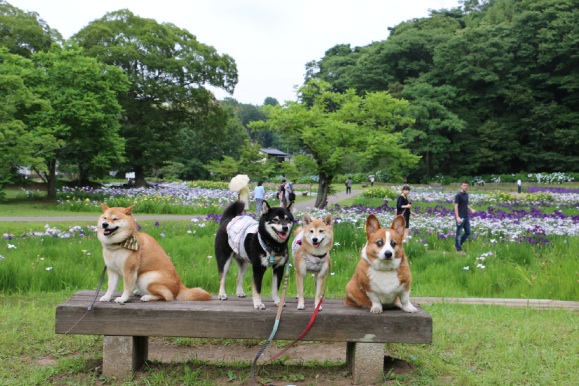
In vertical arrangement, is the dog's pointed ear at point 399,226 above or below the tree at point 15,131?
below

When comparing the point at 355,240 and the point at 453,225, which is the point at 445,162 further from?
the point at 355,240

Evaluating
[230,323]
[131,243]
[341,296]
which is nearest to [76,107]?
[341,296]

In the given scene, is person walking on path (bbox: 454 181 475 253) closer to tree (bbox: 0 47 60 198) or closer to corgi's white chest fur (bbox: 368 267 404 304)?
corgi's white chest fur (bbox: 368 267 404 304)

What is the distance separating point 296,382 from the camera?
345 centimetres

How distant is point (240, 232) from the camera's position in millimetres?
3482

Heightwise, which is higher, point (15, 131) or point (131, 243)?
point (15, 131)

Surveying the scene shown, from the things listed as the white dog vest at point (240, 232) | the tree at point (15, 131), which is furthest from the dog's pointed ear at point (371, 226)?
the tree at point (15, 131)

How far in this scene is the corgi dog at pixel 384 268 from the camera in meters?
3.09

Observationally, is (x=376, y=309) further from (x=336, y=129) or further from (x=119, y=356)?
(x=336, y=129)

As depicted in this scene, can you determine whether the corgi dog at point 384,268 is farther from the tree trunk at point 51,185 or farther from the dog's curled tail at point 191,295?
the tree trunk at point 51,185

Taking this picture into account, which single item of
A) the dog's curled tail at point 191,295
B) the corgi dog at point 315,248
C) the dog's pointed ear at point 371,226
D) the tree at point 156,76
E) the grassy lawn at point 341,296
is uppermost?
the tree at point 156,76

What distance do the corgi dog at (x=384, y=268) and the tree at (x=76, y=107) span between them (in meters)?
16.9

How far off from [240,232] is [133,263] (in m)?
0.82

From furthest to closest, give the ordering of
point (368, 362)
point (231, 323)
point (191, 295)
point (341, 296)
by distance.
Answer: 1. point (341, 296)
2. point (191, 295)
3. point (368, 362)
4. point (231, 323)
